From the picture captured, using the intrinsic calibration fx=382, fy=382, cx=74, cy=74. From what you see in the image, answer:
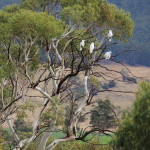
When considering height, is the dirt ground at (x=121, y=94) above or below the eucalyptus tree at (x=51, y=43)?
below

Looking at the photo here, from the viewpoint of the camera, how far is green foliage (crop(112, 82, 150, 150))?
341 inches

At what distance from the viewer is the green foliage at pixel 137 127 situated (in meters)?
8.66

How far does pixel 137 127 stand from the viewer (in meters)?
8.73

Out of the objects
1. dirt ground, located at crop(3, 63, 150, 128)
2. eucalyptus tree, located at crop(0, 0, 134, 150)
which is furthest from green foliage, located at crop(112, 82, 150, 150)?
dirt ground, located at crop(3, 63, 150, 128)

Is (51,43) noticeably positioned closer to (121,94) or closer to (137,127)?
(137,127)

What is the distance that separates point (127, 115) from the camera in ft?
30.3

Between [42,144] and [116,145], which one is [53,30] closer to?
[42,144]

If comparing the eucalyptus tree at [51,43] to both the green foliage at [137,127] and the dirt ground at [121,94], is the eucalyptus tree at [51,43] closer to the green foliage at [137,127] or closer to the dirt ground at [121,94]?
the green foliage at [137,127]

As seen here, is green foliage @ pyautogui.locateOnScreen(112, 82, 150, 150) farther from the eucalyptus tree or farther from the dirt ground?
the dirt ground

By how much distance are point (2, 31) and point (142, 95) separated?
41.5ft

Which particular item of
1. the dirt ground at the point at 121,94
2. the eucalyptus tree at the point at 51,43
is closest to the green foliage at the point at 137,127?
the eucalyptus tree at the point at 51,43

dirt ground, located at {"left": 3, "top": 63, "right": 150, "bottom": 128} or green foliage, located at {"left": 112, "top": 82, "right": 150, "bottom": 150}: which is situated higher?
green foliage, located at {"left": 112, "top": 82, "right": 150, "bottom": 150}

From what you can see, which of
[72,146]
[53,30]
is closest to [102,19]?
[53,30]

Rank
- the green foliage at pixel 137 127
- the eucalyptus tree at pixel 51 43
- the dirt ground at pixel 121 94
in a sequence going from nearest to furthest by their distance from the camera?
1. the green foliage at pixel 137 127
2. the eucalyptus tree at pixel 51 43
3. the dirt ground at pixel 121 94
